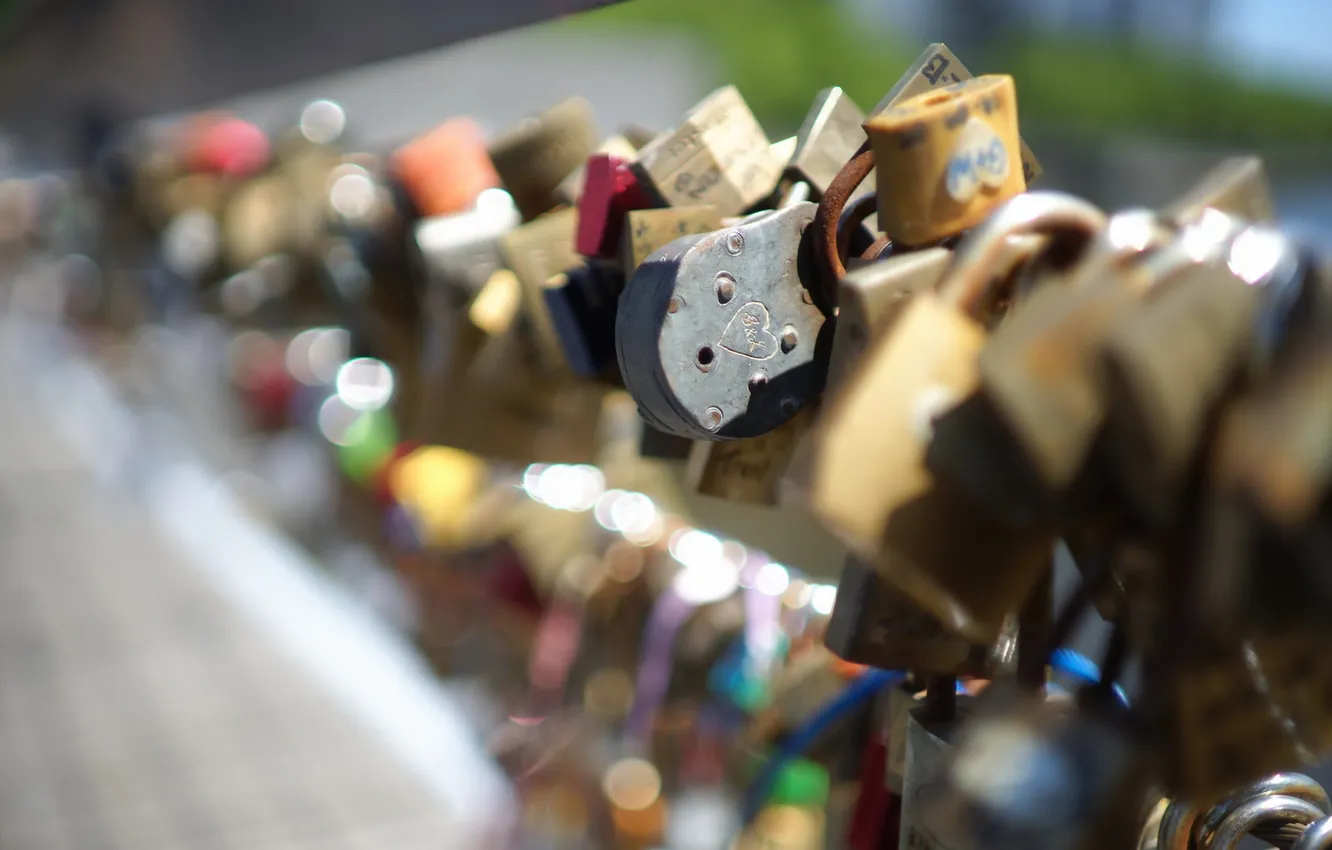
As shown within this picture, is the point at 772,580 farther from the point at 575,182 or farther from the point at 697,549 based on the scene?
the point at 575,182

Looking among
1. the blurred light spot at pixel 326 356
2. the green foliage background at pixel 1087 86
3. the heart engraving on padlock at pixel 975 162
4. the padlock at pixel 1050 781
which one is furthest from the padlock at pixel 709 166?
the green foliage background at pixel 1087 86

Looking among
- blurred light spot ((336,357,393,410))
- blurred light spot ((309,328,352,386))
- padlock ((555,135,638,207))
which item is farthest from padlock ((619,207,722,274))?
blurred light spot ((309,328,352,386))

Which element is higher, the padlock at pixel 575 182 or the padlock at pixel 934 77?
the padlock at pixel 934 77

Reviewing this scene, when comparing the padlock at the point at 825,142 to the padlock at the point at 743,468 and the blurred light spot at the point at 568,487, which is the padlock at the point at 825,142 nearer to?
the padlock at the point at 743,468

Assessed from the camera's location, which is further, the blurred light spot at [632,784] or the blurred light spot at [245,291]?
the blurred light spot at [245,291]

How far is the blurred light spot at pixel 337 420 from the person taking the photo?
108 centimetres

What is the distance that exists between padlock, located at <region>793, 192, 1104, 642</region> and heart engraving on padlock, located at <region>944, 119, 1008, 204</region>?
55 millimetres

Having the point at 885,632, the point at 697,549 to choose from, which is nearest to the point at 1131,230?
the point at 885,632

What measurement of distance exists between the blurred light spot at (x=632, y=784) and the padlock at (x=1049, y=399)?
1.82 feet

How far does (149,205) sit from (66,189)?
0.81 meters

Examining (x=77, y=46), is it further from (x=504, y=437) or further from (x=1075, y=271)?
(x=1075, y=271)

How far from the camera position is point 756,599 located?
657mm

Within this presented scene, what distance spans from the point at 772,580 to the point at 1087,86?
278 inches

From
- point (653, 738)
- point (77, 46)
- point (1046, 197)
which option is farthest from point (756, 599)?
point (77, 46)
